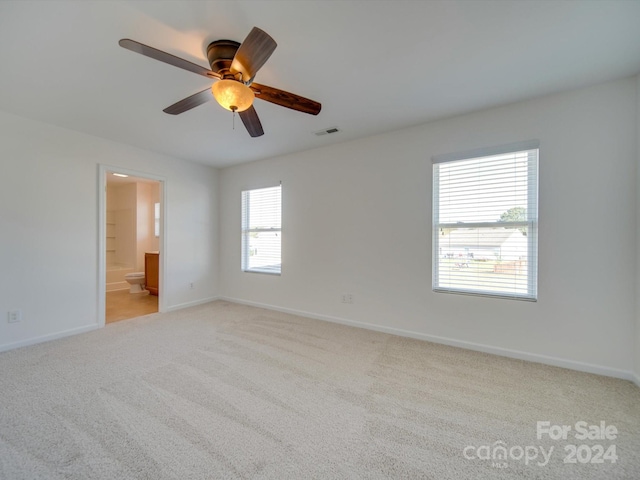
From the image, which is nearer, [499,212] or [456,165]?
[499,212]

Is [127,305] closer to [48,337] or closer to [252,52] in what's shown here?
[48,337]

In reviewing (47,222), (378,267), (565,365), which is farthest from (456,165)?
(47,222)

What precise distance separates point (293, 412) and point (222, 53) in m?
2.44

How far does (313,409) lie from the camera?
1835mm

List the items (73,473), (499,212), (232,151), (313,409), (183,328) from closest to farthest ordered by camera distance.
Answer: (73,473) → (313,409) → (499,212) → (183,328) → (232,151)

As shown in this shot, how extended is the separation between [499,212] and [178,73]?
10.2 feet

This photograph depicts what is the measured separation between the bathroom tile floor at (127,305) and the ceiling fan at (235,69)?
11.2 ft

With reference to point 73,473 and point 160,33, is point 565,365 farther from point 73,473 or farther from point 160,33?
point 160,33

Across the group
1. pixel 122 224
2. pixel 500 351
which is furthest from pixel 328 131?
pixel 122 224

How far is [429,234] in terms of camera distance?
3000mm

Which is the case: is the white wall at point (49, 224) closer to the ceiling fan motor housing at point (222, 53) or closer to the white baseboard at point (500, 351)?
the ceiling fan motor housing at point (222, 53)

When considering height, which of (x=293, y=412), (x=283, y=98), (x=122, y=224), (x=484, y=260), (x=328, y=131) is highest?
(x=328, y=131)

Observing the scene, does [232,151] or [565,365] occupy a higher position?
[232,151]

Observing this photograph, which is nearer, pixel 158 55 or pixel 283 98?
pixel 158 55
